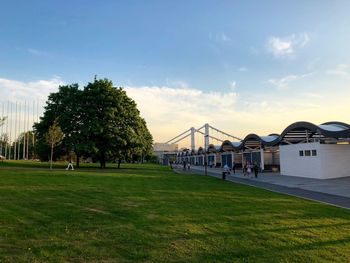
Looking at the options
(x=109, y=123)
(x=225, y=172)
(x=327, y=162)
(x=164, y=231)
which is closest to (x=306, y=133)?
(x=327, y=162)

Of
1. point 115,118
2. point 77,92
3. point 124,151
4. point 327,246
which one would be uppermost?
point 77,92

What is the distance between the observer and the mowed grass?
21.7ft

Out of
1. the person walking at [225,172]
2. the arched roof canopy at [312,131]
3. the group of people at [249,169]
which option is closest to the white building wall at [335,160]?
the arched roof canopy at [312,131]

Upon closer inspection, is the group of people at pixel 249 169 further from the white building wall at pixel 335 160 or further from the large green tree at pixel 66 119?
the large green tree at pixel 66 119

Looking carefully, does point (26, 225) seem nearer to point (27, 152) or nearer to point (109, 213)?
point (109, 213)

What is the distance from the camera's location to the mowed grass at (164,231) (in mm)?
6609

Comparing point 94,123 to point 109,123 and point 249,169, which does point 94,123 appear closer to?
point 109,123

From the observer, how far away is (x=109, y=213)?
10.3 metres

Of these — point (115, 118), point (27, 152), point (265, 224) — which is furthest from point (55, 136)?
point (27, 152)

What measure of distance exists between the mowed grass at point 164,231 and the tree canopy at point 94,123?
27.4m

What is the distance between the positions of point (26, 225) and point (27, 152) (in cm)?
9858

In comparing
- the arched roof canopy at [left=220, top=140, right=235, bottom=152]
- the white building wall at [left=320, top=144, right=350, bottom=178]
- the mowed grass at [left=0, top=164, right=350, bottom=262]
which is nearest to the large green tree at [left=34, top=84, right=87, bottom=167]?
the white building wall at [left=320, top=144, right=350, bottom=178]

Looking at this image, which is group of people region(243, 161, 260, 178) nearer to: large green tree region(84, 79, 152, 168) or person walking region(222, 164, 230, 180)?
person walking region(222, 164, 230, 180)

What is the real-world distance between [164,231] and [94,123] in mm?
32954
